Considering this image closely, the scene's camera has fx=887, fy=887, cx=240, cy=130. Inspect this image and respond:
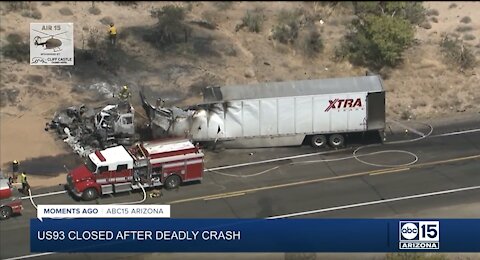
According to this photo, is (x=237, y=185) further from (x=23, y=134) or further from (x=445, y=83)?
(x=445, y=83)

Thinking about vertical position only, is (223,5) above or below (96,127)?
above

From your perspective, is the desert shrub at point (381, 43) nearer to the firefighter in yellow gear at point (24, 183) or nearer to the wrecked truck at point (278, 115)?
the wrecked truck at point (278, 115)

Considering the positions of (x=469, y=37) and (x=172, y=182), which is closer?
(x=172, y=182)

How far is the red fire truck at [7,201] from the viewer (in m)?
39.7

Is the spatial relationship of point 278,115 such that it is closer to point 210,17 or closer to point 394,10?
point 210,17

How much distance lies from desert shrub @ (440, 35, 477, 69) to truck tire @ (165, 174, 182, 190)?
23250mm

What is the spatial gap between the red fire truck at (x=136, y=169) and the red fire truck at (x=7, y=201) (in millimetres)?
2886

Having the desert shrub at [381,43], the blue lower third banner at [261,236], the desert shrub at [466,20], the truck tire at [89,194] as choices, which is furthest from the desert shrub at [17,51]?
the desert shrub at [466,20]

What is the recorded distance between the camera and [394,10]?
6228 cm

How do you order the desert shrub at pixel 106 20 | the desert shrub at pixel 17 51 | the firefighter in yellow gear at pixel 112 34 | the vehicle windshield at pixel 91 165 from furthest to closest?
the desert shrub at pixel 106 20 < the firefighter in yellow gear at pixel 112 34 < the desert shrub at pixel 17 51 < the vehicle windshield at pixel 91 165

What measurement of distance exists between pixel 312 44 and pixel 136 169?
2159 cm

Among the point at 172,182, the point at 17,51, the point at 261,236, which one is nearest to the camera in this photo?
the point at 261,236

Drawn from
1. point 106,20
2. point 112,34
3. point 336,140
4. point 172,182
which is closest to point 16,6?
point 106,20

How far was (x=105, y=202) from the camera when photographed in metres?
41.8
